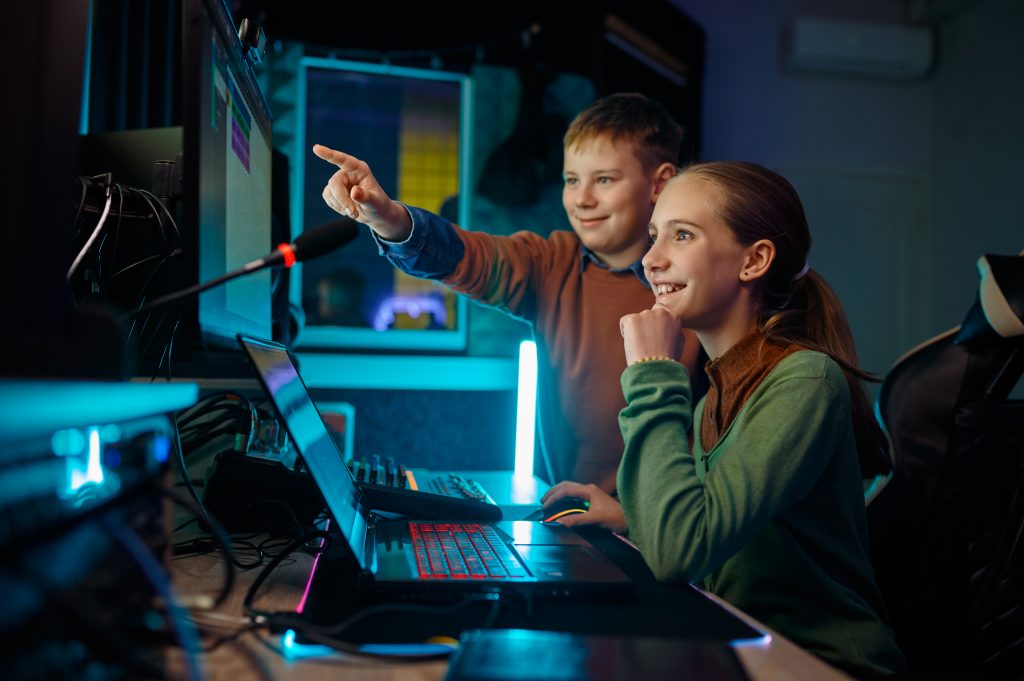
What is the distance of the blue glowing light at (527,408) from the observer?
1.57 metres

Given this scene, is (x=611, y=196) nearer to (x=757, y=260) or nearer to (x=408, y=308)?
(x=757, y=260)

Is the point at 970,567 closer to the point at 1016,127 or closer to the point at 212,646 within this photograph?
the point at 212,646

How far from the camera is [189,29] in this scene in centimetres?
62

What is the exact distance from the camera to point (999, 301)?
889 millimetres

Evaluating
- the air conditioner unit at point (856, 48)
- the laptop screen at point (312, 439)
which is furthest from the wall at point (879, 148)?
the laptop screen at point (312, 439)

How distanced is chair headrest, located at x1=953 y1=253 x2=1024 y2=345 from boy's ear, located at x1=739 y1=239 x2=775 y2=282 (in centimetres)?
22

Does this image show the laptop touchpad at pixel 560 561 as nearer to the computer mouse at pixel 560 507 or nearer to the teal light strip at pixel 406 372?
the computer mouse at pixel 560 507

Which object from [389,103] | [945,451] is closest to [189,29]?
[945,451]

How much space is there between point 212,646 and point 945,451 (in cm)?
87

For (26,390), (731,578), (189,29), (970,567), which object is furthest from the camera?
(970,567)

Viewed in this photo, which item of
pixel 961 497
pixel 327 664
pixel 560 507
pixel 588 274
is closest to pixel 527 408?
pixel 588 274

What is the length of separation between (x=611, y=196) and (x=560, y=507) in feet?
2.06

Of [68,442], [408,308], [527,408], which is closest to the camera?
[68,442]

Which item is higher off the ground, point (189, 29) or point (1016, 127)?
point (1016, 127)
